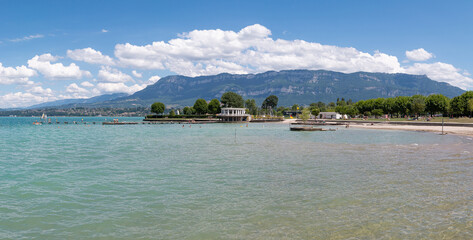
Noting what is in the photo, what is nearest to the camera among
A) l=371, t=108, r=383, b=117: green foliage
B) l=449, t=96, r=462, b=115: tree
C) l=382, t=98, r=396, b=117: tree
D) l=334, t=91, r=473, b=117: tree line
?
l=334, t=91, r=473, b=117: tree line

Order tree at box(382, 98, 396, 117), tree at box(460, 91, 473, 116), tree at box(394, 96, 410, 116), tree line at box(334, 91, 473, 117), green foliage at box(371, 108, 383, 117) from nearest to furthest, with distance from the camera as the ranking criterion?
1. tree at box(460, 91, 473, 116)
2. tree line at box(334, 91, 473, 117)
3. tree at box(394, 96, 410, 116)
4. tree at box(382, 98, 396, 117)
5. green foliage at box(371, 108, 383, 117)

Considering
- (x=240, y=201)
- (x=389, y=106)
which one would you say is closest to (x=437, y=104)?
(x=389, y=106)

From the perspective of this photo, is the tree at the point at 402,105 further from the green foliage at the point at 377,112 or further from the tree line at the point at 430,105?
the green foliage at the point at 377,112

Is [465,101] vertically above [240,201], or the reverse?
[465,101]

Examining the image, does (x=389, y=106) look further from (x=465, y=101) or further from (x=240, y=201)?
(x=240, y=201)

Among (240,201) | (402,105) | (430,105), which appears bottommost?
(240,201)

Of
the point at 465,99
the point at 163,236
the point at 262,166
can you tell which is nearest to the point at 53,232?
the point at 163,236

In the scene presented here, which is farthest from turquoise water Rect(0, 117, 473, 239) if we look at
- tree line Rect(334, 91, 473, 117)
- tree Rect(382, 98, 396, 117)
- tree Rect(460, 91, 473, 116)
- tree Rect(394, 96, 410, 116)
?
tree Rect(382, 98, 396, 117)

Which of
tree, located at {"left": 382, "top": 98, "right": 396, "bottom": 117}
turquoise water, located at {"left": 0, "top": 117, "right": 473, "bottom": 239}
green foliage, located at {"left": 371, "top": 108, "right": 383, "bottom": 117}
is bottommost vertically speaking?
turquoise water, located at {"left": 0, "top": 117, "right": 473, "bottom": 239}

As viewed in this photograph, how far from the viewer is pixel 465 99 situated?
451 ft

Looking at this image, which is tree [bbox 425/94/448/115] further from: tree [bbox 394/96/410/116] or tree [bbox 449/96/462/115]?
tree [bbox 394/96/410/116]

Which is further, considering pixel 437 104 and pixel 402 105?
pixel 402 105

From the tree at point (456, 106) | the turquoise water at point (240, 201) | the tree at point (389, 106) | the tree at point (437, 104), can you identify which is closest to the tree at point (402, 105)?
the tree at point (389, 106)

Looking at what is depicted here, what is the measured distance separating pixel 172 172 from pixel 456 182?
2283 centimetres
